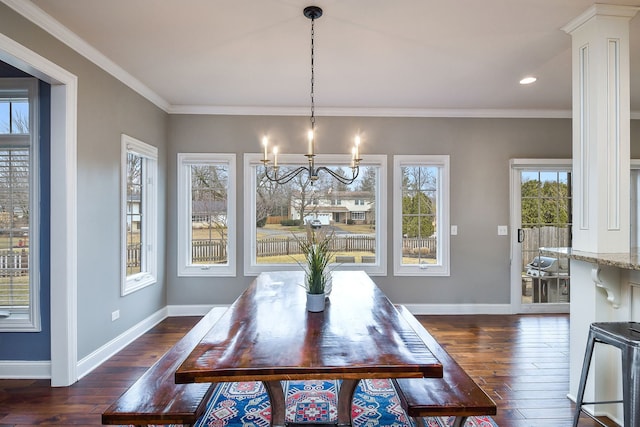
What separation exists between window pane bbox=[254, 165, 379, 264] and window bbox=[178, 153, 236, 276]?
0.38 meters

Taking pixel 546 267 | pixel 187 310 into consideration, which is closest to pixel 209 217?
pixel 187 310

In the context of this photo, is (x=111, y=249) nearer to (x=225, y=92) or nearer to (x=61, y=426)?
(x=61, y=426)

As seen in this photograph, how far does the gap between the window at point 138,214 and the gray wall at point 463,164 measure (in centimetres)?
94

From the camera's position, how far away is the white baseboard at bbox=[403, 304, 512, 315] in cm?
453

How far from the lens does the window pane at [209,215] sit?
4539 mm

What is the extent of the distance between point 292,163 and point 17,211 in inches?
106

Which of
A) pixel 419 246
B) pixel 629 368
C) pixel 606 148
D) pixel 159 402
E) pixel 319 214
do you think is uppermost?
pixel 606 148

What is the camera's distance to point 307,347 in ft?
5.08

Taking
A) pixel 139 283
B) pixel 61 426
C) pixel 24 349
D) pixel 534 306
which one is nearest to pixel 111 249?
pixel 139 283

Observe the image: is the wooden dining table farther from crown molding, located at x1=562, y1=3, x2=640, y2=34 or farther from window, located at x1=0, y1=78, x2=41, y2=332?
crown molding, located at x1=562, y1=3, x2=640, y2=34

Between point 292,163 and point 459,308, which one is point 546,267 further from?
point 292,163

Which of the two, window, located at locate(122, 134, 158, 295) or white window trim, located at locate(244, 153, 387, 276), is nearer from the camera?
window, located at locate(122, 134, 158, 295)

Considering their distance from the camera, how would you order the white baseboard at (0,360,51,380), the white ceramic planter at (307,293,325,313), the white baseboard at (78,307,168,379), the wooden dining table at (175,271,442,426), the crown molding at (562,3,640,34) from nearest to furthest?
the wooden dining table at (175,271,442,426) < the white ceramic planter at (307,293,325,313) < the crown molding at (562,3,640,34) < the white baseboard at (0,360,51,380) < the white baseboard at (78,307,168,379)

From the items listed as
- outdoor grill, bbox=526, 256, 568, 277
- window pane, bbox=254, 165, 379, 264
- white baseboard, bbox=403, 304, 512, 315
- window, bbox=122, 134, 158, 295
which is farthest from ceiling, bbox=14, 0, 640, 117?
white baseboard, bbox=403, 304, 512, 315
